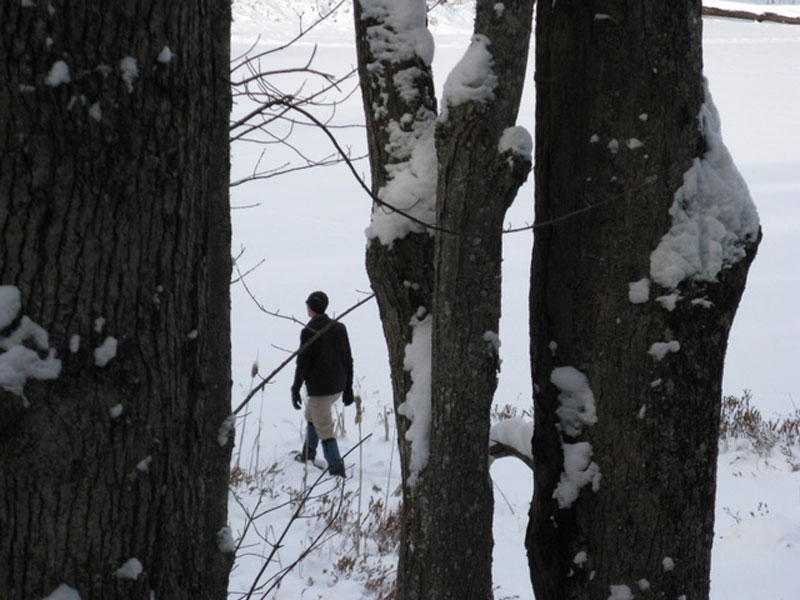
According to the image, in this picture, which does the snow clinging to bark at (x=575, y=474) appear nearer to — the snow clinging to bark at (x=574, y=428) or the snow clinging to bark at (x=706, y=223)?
the snow clinging to bark at (x=574, y=428)

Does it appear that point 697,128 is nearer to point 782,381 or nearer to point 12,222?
point 12,222

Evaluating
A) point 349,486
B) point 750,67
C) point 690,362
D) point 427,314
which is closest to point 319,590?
point 349,486

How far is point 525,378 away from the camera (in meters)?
9.95

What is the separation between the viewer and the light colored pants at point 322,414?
266 inches

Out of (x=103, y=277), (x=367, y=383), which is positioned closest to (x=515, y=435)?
(x=103, y=277)

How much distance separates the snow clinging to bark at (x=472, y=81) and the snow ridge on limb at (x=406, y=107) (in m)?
0.31

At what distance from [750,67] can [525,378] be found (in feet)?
83.8

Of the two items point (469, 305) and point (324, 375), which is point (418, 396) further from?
point (324, 375)

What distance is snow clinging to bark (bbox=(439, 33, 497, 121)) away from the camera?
91.5 inches

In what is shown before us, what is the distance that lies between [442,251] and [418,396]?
527 mm

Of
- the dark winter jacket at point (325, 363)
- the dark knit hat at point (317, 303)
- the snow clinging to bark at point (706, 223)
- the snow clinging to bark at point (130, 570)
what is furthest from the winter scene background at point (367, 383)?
the snow clinging to bark at point (706, 223)

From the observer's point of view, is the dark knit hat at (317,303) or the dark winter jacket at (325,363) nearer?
the dark knit hat at (317,303)

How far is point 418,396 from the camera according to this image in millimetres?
2697

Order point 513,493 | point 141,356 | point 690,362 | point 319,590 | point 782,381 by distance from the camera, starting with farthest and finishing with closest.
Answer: point 782,381, point 513,493, point 319,590, point 690,362, point 141,356
